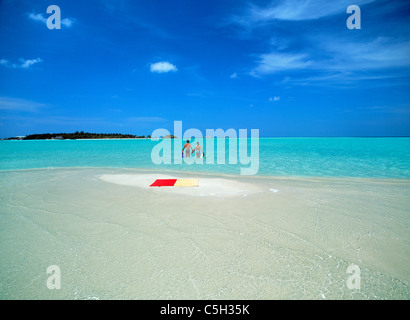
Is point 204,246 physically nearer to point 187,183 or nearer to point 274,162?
point 187,183

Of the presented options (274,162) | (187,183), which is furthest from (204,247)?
(274,162)

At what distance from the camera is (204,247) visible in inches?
155

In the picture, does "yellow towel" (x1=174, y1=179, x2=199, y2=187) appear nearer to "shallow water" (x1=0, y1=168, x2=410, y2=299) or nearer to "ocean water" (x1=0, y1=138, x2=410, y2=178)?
"shallow water" (x1=0, y1=168, x2=410, y2=299)

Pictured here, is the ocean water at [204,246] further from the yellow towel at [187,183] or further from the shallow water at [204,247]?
the yellow towel at [187,183]

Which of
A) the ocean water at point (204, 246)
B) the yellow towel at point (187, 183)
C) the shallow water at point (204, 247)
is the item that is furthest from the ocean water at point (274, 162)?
the shallow water at point (204, 247)

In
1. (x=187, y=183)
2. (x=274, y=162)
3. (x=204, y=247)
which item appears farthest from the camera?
(x=274, y=162)

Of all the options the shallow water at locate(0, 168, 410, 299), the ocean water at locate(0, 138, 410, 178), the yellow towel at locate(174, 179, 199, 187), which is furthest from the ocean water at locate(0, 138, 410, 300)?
the ocean water at locate(0, 138, 410, 178)

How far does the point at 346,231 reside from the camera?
4.62 meters

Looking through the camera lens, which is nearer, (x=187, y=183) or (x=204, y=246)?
(x=204, y=246)

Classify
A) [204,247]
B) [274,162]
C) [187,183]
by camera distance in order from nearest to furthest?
[204,247], [187,183], [274,162]

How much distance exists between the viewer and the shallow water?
2.92 metres
